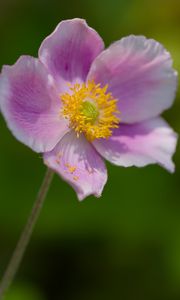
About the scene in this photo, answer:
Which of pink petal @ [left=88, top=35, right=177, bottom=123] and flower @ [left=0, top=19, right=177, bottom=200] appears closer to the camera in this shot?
flower @ [left=0, top=19, right=177, bottom=200]

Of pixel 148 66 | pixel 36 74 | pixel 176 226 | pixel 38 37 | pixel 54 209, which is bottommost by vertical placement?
pixel 176 226

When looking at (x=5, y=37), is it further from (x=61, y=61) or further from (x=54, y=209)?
(x=61, y=61)

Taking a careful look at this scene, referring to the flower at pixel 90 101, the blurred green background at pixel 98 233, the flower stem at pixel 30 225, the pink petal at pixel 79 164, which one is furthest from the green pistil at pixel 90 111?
the blurred green background at pixel 98 233

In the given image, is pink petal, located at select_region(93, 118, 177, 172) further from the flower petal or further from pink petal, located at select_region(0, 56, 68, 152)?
the flower petal

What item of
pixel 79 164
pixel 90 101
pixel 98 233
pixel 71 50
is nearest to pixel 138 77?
pixel 90 101

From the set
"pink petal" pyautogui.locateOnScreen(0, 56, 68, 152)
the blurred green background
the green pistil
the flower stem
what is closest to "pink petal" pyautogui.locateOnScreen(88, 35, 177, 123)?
the green pistil

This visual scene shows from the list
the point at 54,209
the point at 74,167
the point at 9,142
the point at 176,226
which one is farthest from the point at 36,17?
the point at 74,167
